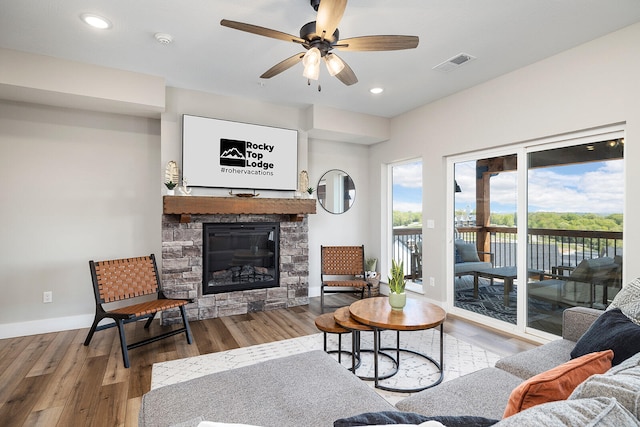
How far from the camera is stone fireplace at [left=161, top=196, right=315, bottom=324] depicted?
12.6 ft

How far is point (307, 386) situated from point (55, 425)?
169 centimetres

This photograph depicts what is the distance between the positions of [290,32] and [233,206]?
6.77 feet

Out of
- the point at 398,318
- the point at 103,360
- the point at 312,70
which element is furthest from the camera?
the point at 103,360

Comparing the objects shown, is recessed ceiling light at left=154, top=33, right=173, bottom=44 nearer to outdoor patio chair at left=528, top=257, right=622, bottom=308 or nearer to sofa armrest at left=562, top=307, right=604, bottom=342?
sofa armrest at left=562, top=307, right=604, bottom=342

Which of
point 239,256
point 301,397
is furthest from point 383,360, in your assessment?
point 239,256

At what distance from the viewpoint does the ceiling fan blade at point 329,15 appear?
5.92 feet

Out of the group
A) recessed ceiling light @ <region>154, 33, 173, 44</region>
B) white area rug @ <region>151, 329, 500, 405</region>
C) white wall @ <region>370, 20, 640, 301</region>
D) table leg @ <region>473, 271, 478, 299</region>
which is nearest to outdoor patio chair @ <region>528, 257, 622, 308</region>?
white wall @ <region>370, 20, 640, 301</region>

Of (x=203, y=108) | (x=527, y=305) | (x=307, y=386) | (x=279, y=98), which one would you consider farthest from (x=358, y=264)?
(x=307, y=386)

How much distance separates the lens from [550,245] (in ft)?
10.7

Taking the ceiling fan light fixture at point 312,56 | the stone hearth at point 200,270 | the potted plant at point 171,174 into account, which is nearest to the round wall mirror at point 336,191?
the stone hearth at point 200,270

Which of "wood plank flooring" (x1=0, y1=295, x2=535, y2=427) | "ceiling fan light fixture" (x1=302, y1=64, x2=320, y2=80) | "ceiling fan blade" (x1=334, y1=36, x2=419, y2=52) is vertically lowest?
"wood plank flooring" (x1=0, y1=295, x2=535, y2=427)

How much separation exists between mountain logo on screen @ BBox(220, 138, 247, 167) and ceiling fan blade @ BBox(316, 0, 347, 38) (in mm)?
2308

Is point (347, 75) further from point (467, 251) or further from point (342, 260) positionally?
point (342, 260)

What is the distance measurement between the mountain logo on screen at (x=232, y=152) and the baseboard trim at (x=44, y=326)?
2355mm
